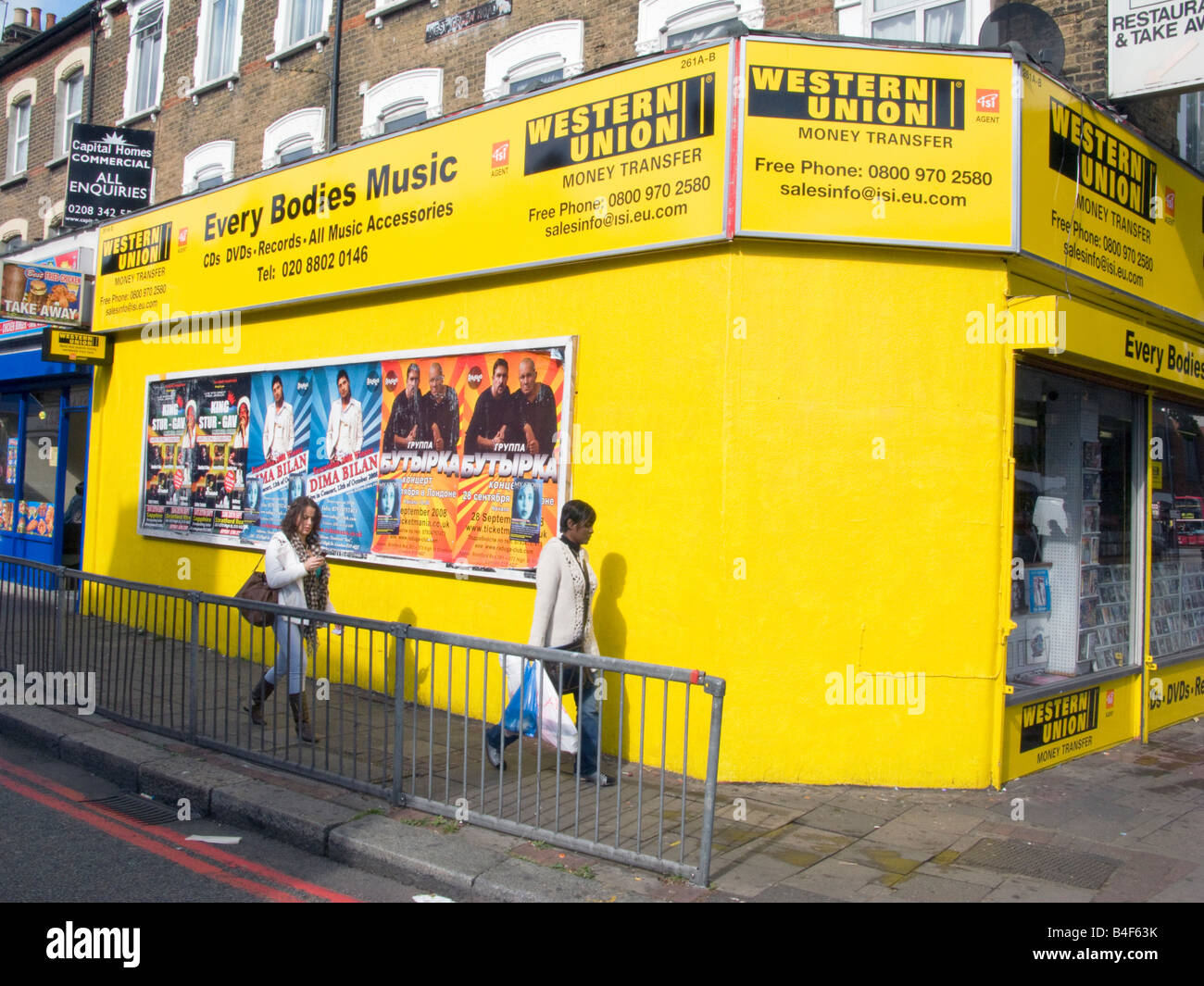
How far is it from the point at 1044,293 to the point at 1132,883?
4151 millimetres

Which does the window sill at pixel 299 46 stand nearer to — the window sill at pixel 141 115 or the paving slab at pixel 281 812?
the window sill at pixel 141 115

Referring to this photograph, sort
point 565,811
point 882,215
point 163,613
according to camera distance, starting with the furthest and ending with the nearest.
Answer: point 163,613 < point 882,215 < point 565,811

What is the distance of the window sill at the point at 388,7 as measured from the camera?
12.8m

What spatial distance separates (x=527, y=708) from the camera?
620 centimetres

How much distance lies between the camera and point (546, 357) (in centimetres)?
780

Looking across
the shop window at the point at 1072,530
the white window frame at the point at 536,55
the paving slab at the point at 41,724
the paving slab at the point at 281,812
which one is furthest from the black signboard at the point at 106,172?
the shop window at the point at 1072,530

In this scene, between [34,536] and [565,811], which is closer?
[565,811]

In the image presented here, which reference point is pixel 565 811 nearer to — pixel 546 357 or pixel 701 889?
pixel 701 889

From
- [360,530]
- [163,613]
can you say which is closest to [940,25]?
[360,530]

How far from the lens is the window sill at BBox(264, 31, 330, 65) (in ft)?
45.5

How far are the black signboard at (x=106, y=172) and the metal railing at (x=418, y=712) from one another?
8.48 m

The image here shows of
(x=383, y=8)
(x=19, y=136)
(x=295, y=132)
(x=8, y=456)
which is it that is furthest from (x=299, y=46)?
(x=19, y=136)

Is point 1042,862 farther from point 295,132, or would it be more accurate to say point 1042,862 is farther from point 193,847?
point 295,132

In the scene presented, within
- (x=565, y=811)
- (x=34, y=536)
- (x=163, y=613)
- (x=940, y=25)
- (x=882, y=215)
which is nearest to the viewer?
(x=565, y=811)
